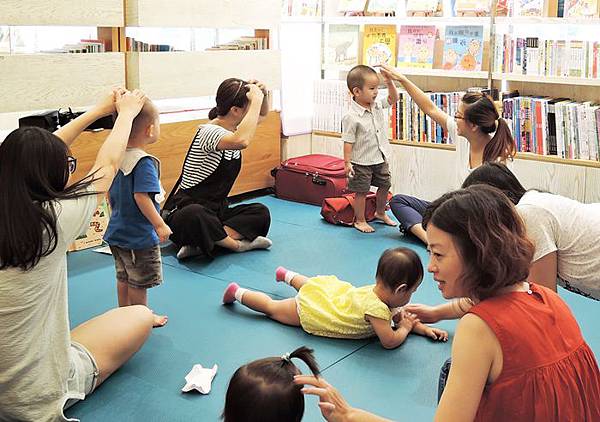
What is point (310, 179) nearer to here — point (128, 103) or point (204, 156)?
point (204, 156)

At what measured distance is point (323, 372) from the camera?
111 inches

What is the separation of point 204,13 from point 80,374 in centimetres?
290

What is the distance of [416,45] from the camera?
5422 millimetres

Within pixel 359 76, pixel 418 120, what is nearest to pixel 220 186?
pixel 359 76

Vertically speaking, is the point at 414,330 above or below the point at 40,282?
below

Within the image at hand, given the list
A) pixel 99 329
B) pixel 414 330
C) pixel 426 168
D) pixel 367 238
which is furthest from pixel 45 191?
pixel 426 168

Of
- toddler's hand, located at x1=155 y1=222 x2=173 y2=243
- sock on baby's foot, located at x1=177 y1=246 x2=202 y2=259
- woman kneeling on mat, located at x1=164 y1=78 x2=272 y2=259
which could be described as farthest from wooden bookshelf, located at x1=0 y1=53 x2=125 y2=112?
toddler's hand, located at x1=155 y1=222 x2=173 y2=243

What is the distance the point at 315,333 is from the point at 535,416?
1652 mm

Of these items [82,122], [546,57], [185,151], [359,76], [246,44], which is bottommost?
[185,151]

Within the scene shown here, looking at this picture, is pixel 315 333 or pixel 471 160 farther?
pixel 471 160

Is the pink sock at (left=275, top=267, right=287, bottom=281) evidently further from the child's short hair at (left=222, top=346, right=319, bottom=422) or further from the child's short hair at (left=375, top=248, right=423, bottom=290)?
the child's short hair at (left=222, top=346, right=319, bottom=422)

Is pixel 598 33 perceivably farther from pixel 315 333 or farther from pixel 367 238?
pixel 315 333

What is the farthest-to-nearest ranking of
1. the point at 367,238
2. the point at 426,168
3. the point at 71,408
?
the point at 426,168
the point at 367,238
the point at 71,408

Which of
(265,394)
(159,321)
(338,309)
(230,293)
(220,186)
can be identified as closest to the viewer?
(265,394)
